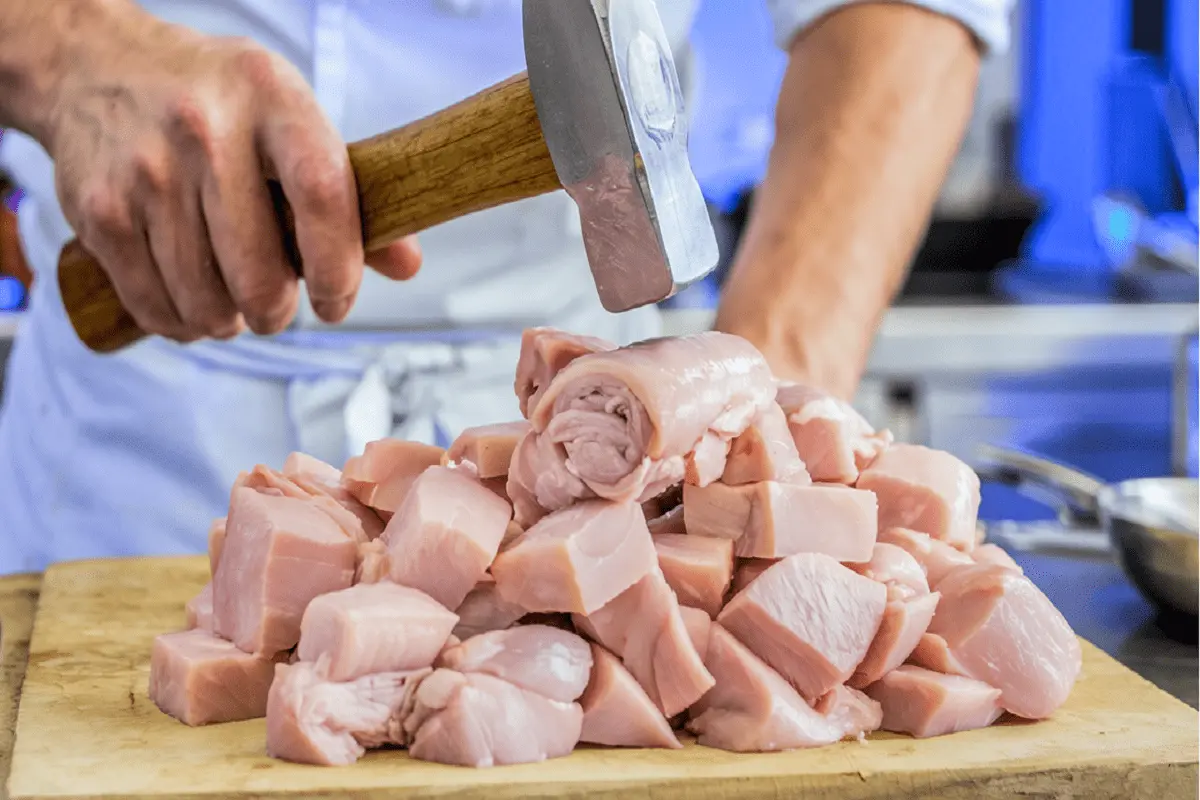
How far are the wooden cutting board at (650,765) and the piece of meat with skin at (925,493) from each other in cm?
25

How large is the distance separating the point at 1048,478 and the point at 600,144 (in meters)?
1.13

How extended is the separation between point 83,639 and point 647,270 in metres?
0.92

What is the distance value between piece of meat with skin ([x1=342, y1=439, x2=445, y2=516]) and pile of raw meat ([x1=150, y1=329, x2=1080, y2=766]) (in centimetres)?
6

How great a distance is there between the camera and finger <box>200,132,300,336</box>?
1.69m

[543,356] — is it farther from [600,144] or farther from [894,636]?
[894,636]

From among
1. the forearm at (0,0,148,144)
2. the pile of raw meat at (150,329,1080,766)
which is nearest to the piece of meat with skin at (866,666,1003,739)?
the pile of raw meat at (150,329,1080,766)

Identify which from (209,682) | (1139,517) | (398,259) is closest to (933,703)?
(1139,517)

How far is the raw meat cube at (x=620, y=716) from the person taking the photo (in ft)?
4.47

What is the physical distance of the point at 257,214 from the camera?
172cm

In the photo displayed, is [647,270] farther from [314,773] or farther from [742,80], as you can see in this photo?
[742,80]

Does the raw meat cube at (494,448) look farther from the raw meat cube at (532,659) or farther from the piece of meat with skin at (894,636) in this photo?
the piece of meat with skin at (894,636)

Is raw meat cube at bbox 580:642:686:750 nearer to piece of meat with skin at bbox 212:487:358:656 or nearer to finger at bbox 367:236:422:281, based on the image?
piece of meat with skin at bbox 212:487:358:656

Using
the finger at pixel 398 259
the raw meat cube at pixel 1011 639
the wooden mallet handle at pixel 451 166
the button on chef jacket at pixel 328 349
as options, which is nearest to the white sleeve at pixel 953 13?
the button on chef jacket at pixel 328 349

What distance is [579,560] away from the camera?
4.48 feet
